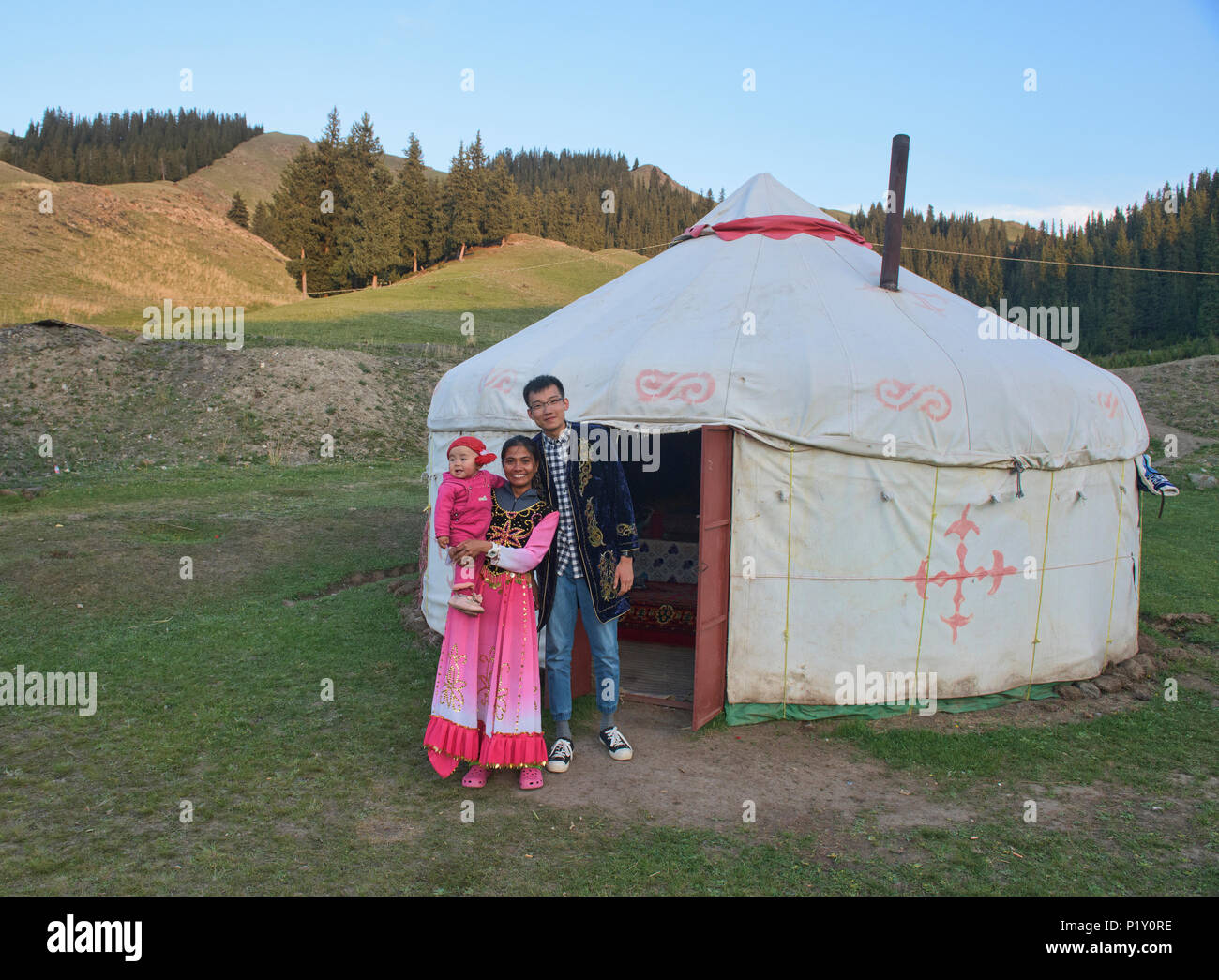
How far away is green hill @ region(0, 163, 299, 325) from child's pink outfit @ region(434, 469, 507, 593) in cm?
1734

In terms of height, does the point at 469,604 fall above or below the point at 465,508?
below

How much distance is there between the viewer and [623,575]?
136 inches

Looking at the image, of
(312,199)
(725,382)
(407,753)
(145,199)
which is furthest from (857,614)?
(145,199)

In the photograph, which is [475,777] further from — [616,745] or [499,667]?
[616,745]

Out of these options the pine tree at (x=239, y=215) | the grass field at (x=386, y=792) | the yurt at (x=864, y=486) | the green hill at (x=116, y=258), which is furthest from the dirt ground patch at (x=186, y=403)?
the pine tree at (x=239, y=215)

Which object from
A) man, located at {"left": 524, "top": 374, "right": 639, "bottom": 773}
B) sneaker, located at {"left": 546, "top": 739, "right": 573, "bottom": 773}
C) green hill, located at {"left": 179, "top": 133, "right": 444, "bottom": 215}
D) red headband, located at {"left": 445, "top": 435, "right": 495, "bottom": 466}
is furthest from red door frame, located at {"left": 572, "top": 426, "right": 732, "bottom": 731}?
green hill, located at {"left": 179, "top": 133, "right": 444, "bottom": 215}

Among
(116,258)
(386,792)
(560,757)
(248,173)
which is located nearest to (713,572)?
(560,757)

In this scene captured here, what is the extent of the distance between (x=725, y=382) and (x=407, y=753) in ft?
7.50

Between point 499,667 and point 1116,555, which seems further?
point 1116,555

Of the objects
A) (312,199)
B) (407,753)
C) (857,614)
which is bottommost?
(407,753)

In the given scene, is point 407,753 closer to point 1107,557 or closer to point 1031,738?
point 1031,738

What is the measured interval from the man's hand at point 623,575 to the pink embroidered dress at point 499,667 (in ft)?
1.12

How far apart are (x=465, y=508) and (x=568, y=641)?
760 millimetres
